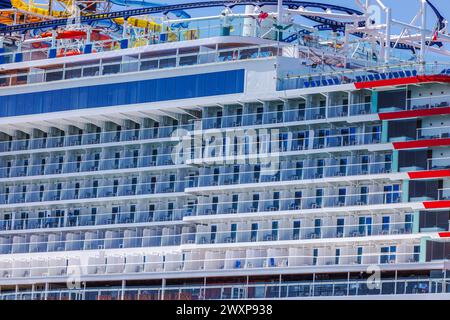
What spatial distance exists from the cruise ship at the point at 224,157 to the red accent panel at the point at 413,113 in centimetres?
9

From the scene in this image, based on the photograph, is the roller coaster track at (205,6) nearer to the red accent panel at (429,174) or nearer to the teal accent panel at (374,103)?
the teal accent panel at (374,103)

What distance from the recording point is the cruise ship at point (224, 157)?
61.2m

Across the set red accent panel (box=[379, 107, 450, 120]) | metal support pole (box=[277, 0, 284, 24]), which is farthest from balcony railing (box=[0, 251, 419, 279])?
metal support pole (box=[277, 0, 284, 24])

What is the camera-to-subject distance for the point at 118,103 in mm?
72500

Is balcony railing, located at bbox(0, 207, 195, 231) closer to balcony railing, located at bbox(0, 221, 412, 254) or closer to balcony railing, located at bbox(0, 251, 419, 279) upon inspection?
balcony railing, located at bbox(0, 221, 412, 254)

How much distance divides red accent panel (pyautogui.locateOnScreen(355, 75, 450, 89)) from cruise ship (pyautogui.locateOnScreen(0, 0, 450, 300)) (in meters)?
0.09

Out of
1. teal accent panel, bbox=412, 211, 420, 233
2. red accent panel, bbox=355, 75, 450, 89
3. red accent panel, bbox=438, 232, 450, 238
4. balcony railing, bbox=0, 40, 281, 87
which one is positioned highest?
balcony railing, bbox=0, 40, 281, 87

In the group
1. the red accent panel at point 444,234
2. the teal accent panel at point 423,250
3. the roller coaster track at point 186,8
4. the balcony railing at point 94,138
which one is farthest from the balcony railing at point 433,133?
the roller coaster track at point 186,8

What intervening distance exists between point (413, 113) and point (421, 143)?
4.99 feet

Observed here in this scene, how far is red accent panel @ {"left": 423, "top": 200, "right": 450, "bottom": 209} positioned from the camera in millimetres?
58969

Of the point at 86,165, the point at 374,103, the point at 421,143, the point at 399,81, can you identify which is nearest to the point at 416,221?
the point at 421,143

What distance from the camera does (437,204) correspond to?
59281mm

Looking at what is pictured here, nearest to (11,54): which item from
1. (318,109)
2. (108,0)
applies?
(108,0)

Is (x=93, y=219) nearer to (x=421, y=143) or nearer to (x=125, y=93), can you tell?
(x=125, y=93)
